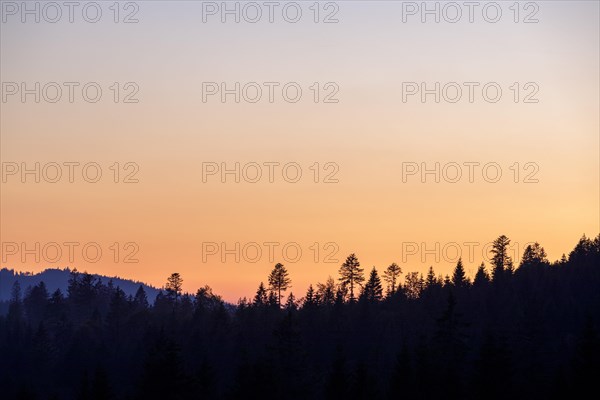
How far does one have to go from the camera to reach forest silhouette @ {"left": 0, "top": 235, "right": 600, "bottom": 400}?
292 feet

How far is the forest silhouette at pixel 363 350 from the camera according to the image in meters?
88.9

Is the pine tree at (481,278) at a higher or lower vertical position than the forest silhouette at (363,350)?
higher

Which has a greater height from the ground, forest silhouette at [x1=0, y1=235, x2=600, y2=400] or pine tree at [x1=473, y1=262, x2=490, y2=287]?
pine tree at [x1=473, y1=262, x2=490, y2=287]

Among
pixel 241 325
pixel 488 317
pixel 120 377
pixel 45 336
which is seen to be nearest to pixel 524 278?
pixel 488 317

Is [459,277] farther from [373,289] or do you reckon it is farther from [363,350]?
[363,350]

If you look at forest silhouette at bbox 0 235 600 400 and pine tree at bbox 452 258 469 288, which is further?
pine tree at bbox 452 258 469 288

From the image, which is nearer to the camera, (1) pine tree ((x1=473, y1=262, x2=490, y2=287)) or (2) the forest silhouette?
(2) the forest silhouette

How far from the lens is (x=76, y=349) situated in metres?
173

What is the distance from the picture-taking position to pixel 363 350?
6053 inches

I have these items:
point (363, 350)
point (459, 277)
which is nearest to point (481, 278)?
point (459, 277)

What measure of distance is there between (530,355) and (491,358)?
937 inches

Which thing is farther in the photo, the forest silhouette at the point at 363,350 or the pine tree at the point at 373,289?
the pine tree at the point at 373,289

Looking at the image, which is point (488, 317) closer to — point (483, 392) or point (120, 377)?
point (120, 377)

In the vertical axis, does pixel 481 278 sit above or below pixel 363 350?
above
